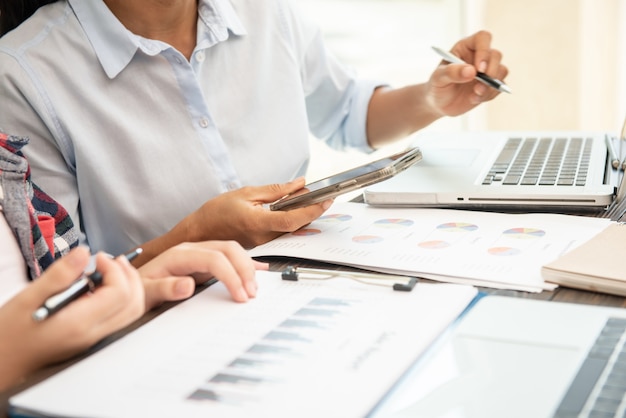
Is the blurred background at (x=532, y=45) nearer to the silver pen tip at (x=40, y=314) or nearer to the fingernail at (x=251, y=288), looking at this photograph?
the fingernail at (x=251, y=288)

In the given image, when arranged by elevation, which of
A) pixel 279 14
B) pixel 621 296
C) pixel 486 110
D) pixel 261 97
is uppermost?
pixel 279 14

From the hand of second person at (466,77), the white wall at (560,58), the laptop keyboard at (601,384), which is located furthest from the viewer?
the white wall at (560,58)

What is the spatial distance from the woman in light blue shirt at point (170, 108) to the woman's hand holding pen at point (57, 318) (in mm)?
296

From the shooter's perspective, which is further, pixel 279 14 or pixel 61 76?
pixel 279 14

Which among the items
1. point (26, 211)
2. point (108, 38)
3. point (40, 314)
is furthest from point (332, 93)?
point (40, 314)

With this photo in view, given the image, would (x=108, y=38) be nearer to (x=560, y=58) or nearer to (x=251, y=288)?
(x=251, y=288)

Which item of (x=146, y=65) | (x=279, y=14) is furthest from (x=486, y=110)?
(x=146, y=65)

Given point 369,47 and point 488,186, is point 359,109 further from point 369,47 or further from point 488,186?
point 369,47

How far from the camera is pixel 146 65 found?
41.1 inches

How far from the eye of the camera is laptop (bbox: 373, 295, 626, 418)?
1.42 feet

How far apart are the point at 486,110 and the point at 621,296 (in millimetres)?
2219

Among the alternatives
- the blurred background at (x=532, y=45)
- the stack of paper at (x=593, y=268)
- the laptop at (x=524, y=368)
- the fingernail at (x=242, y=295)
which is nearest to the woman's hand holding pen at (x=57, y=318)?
the fingernail at (x=242, y=295)

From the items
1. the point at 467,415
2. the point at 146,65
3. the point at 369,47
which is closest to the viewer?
the point at 467,415

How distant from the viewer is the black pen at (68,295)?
51 cm
